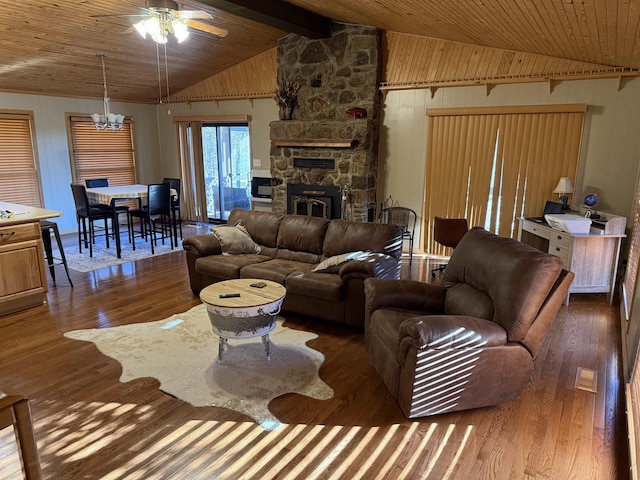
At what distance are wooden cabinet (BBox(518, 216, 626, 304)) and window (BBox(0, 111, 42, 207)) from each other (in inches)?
307

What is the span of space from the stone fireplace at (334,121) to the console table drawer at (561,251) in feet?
8.69

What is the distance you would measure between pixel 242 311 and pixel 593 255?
12.2 feet

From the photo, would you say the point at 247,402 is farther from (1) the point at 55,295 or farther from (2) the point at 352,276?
(1) the point at 55,295

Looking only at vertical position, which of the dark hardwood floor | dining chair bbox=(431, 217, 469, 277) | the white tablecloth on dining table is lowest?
the dark hardwood floor

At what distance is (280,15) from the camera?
17.4ft

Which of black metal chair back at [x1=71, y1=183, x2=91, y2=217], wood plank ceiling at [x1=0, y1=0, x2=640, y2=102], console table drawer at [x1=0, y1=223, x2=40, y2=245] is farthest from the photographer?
black metal chair back at [x1=71, y1=183, x2=91, y2=217]

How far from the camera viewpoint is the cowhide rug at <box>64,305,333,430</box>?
9.21ft

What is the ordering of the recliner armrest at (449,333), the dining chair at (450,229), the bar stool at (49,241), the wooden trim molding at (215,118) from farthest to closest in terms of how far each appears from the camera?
1. the wooden trim molding at (215,118)
2. the dining chair at (450,229)
3. the bar stool at (49,241)
4. the recliner armrest at (449,333)

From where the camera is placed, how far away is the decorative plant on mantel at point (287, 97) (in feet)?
22.7

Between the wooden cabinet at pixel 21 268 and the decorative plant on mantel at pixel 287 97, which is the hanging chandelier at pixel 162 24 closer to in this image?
the wooden cabinet at pixel 21 268

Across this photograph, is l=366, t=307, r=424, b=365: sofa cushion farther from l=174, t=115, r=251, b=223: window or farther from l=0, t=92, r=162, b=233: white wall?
l=0, t=92, r=162, b=233: white wall

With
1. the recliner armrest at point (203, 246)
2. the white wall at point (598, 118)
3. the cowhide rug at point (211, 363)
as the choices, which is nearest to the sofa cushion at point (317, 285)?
the cowhide rug at point (211, 363)

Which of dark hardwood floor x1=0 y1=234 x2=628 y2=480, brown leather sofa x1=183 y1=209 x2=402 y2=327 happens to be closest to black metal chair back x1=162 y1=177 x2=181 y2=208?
brown leather sofa x1=183 y1=209 x2=402 y2=327

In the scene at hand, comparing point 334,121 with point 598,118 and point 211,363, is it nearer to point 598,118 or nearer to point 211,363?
point 598,118
